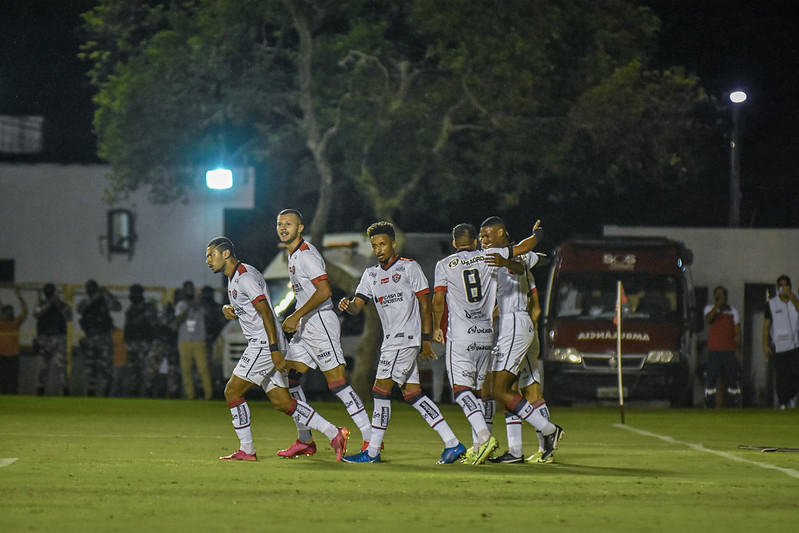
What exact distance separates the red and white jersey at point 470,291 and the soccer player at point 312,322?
3.06 ft

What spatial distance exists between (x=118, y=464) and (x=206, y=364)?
13.4 meters

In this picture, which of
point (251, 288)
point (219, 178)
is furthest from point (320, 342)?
point (219, 178)

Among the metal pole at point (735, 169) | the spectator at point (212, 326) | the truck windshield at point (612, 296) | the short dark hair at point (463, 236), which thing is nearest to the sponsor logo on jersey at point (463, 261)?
the short dark hair at point (463, 236)

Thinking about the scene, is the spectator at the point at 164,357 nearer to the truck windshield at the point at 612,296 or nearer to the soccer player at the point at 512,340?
the truck windshield at the point at 612,296

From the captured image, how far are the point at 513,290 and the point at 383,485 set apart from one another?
2.79m

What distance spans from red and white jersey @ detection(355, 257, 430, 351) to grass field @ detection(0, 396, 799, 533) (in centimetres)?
104

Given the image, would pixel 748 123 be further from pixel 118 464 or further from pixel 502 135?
pixel 118 464

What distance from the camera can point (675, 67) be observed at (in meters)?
28.1

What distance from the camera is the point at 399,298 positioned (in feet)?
41.1

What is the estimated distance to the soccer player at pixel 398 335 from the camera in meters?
12.4

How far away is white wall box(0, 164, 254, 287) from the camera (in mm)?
43062

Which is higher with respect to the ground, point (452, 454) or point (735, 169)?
point (735, 169)

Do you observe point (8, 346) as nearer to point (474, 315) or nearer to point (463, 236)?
point (463, 236)

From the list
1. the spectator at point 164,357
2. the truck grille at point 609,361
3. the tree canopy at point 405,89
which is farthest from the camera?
the tree canopy at point 405,89
